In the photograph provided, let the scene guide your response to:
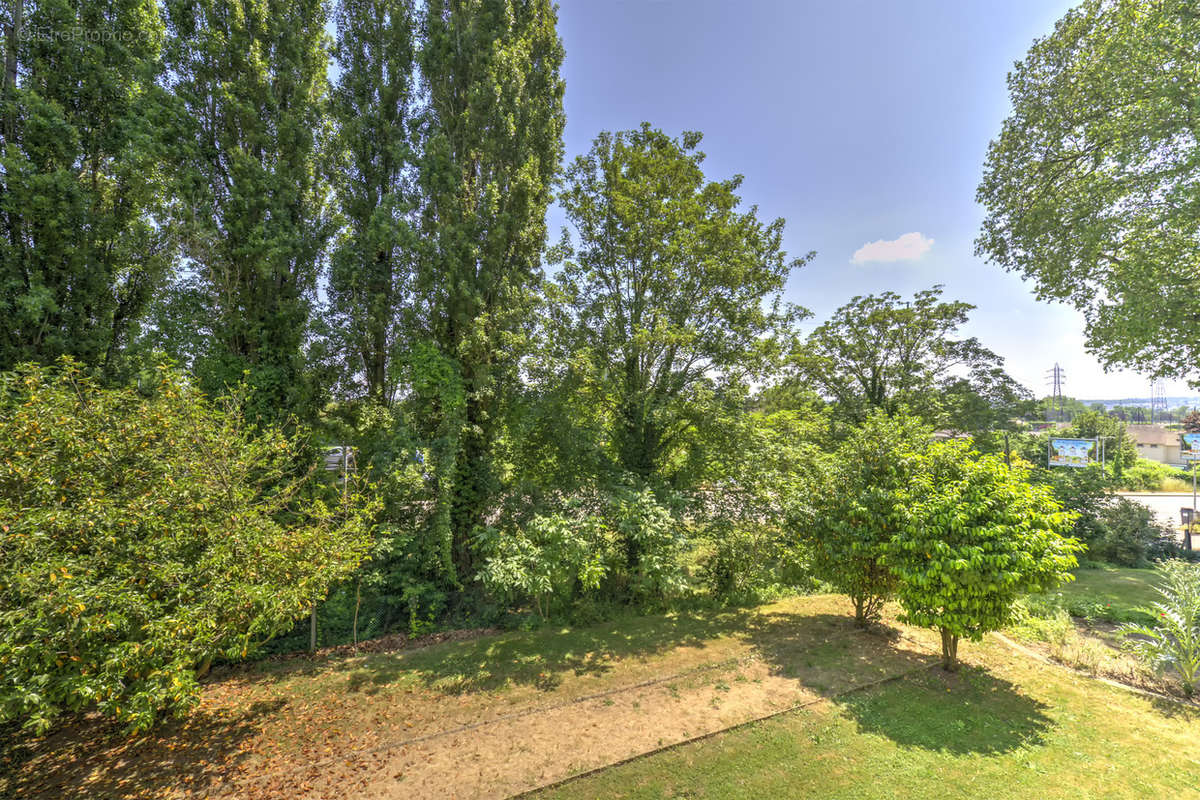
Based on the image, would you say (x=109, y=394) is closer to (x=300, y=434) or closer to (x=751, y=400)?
(x=300, y=434)

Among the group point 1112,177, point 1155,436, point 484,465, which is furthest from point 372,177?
point 1155,436

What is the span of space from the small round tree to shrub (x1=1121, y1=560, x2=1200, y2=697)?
7.09 feet

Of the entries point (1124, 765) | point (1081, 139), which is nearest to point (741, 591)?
point (1124, 765)

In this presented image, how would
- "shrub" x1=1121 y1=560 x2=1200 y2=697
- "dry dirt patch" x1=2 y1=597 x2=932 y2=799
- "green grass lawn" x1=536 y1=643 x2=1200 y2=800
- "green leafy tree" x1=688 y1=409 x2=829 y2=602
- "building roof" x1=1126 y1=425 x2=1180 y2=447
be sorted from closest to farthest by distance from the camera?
1. "green grass lawn" x1=536 y1=643 x2=1200 y2=800
2. "dry dirt patch" x1=2 y1=597 x2=932 y2=799
3. "shrub" x1=1121 y1=560 x2=1200 y2=697
4. "green leafy tree" x1=688 y1=409 x2=829 y2=602
5. "building roof" x1=1126 y1=425 x2=1180 y2=447

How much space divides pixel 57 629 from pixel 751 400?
1048cm

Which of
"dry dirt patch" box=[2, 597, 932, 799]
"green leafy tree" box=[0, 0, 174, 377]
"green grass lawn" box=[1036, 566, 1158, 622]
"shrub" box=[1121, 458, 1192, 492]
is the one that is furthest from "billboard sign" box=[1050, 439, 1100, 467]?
"green leafy tree" box=[0, 0, 174, 377]

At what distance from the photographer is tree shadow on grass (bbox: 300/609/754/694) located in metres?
6.00

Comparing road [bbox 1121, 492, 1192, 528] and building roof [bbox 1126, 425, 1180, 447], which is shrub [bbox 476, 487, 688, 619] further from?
building roof [bbox 1126, 425, 1180, 447]

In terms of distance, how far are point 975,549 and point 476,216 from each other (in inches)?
407

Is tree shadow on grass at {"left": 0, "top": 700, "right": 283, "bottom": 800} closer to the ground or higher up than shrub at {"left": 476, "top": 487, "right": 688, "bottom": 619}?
closer to the ground

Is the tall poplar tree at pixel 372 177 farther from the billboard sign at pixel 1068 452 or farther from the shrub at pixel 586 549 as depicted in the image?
the billboard sign at pixel 1068 452

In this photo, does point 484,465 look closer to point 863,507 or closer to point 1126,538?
point 863,507

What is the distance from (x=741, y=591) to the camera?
9211 mm

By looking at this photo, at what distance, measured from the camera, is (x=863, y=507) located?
632 centimetres
